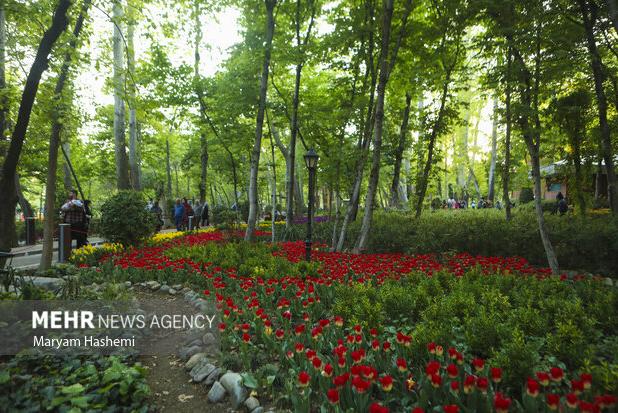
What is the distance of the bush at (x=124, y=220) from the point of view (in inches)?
396

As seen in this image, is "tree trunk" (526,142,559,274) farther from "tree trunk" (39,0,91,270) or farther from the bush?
the bush

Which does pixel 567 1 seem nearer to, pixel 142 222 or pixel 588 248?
pixel 588 248

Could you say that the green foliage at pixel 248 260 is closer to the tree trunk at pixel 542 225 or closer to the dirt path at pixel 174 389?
the dirt path at pixel 174 389

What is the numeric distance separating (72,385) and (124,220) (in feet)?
27.0

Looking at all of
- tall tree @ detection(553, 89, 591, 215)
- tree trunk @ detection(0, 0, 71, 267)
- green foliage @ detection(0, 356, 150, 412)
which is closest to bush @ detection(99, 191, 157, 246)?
tree trunk @ detection(0, 0, 71, 267)

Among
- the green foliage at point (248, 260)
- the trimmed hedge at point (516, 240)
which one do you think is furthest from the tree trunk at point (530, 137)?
the green foliage at point (248, 260)

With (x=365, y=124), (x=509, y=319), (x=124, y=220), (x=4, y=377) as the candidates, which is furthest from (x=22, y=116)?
(x=365, y=124)

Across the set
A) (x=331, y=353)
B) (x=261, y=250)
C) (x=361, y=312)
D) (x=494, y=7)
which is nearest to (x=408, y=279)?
(x=361, y=312)

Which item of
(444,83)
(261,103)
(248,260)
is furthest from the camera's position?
(444,83)

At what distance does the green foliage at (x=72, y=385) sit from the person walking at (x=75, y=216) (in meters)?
8.07

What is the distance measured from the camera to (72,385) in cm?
273

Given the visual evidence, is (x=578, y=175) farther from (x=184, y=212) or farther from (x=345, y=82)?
(x=184, y=212)

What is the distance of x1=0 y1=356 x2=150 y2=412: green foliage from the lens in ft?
8.13

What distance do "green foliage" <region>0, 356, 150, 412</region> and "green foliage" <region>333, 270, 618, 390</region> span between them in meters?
2.15
